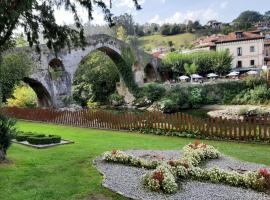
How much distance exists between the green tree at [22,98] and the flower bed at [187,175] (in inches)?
1159

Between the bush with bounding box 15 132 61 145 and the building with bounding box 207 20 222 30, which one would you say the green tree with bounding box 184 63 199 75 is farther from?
the building with bounding box 207 20 222 30

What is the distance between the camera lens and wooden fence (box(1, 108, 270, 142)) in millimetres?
16625

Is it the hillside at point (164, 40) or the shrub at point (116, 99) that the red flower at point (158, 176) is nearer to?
the shrub at point (116, 99)

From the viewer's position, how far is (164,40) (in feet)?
364

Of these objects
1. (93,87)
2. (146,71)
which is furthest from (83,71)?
(146,71)

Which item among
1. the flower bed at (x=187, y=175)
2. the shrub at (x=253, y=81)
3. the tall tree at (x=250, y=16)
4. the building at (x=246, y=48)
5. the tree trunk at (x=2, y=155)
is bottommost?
the flower bed at (x=187, y=175)

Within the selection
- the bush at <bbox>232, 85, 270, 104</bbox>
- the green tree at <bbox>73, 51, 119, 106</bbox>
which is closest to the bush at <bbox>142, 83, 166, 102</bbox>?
the green tree at <bbox>73, 51, 119, 106</bbox>

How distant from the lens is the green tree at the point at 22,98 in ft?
129

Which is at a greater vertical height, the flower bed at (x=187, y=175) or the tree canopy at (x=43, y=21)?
the tree canopy at (x=43, y=21)

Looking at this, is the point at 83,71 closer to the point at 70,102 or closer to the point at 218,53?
the point at 70,102

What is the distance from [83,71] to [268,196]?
43888mm

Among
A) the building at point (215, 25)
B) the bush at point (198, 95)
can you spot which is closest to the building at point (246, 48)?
the bush at point (198, 95)

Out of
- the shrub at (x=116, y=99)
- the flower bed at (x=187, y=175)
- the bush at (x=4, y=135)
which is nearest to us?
the flower bed at (x=187, y=175)

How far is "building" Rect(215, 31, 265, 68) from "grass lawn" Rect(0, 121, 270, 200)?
52.2 metres
